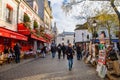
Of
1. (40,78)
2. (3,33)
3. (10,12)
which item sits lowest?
(40,78)

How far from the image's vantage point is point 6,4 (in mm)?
19547

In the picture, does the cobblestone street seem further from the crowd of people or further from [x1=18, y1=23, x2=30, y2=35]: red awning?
[x1=18, y1=23, x2=30, y2=35]: red awning


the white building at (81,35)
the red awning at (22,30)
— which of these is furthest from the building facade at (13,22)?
the white building at (81,35)

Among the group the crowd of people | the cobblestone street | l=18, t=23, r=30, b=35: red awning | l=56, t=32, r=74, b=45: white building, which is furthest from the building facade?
l=56, t=32, r=74, b=45: white building

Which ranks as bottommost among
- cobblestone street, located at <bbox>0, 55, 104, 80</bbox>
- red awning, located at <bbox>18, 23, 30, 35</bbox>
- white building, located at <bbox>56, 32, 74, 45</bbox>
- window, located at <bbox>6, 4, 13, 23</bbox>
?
cobblestone street, located at <bbox>0, 55, 104, 80</bbox>

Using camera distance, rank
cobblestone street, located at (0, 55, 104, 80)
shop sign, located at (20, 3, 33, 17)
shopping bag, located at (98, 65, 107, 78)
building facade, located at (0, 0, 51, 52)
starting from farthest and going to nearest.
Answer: shop sign, located at (20, 3, 33, 17), building facade, located at (0, 0, 51, 52), shopping bag, located at (98, 65, 107, 78), cobblestone street, located at (0, 55, 104, 80)

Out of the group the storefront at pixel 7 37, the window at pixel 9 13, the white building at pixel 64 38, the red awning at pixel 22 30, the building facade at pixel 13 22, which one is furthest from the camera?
the white building at pixel 64 38

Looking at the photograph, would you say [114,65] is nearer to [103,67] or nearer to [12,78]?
[103,67]

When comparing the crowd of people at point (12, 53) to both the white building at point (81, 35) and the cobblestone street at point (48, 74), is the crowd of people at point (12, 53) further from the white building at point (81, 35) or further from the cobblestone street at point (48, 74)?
the white building at point (81, 35)

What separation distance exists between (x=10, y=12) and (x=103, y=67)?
13.1 meters

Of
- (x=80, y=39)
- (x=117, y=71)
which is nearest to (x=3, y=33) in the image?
(x=117, y=71)

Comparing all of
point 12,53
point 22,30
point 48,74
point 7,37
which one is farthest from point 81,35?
point 48,74

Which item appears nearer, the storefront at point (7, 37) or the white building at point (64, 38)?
the storefront at point (7, 37)

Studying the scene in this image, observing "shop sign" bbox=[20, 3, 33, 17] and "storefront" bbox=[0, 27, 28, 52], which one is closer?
"storefront" bbox=[0, 27, 28, 52]
